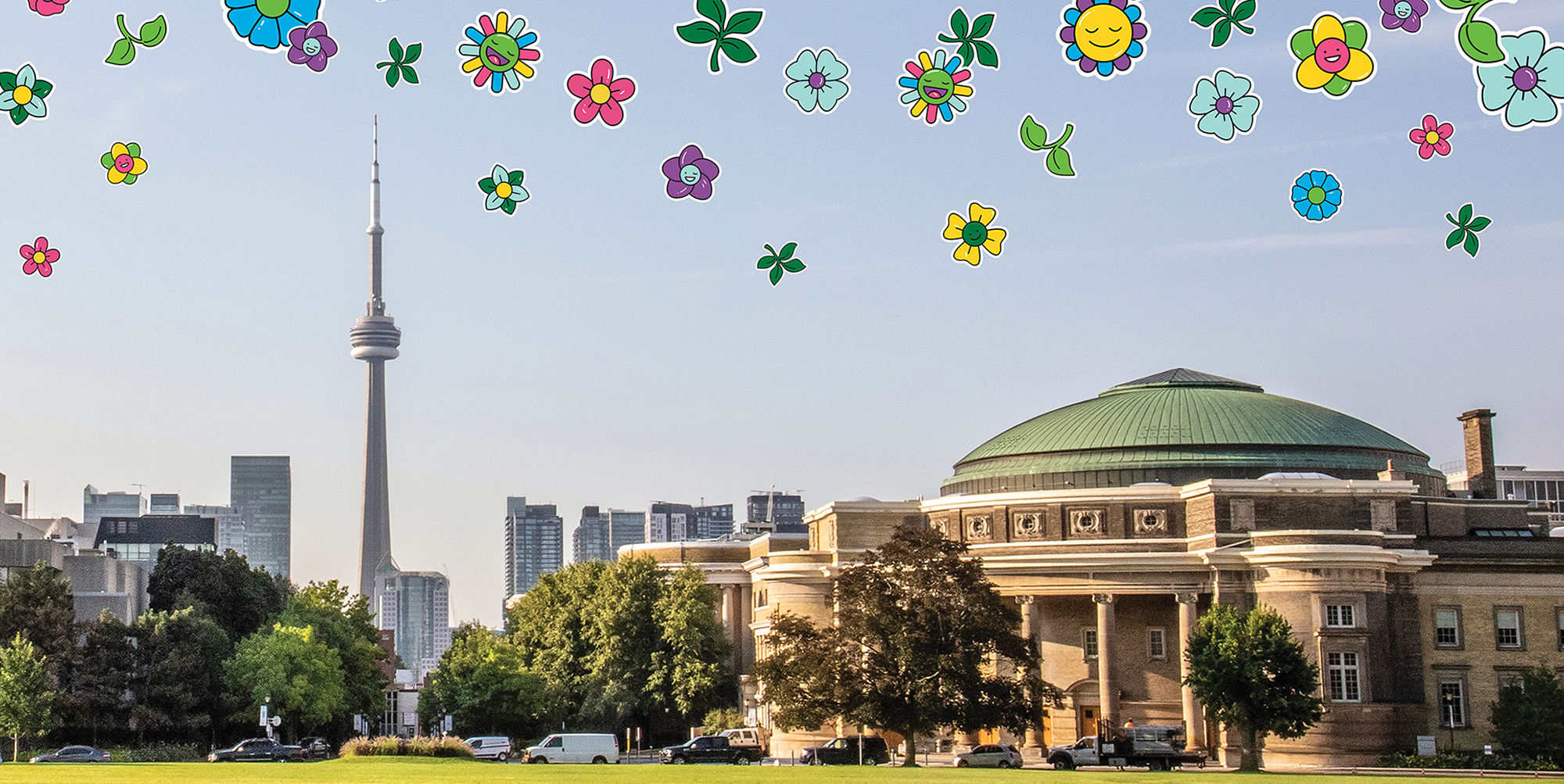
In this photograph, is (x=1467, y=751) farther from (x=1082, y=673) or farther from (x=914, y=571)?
(x=914, y=571)

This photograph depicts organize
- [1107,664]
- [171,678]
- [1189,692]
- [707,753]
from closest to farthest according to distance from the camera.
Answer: [707,753], [1189,692], [1107,664], [171,678]

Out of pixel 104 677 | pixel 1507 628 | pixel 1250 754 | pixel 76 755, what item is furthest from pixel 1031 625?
pixel 104 677

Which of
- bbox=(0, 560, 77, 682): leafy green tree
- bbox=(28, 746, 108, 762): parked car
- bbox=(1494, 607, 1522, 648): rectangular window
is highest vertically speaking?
bbox=(0, 560, 77, 682): leafy green tree

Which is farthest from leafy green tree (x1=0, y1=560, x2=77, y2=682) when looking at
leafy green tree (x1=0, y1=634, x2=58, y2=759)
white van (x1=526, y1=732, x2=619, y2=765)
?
white van (x1=526, y1=732, x2=619, y2=765)

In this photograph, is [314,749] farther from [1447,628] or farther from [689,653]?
[1447,628]

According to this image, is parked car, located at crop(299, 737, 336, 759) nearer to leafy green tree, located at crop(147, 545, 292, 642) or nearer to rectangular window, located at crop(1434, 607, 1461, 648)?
leafy green tree, located at crop(147, 545, 292, 642)

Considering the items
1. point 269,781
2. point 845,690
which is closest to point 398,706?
point 845,690

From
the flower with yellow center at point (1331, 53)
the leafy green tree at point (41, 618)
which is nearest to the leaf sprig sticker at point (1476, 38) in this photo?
the flower with yellow center at point (1331, 53)
